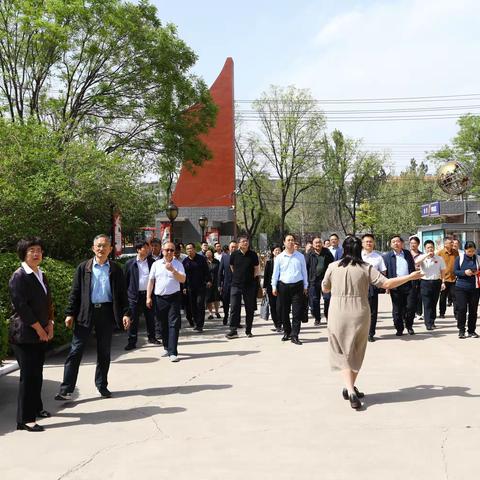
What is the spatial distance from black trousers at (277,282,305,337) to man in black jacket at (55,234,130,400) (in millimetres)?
3954

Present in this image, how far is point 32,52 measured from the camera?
15617mm

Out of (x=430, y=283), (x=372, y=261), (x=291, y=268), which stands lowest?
(x=430, y=283)

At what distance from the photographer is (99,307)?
645 cm

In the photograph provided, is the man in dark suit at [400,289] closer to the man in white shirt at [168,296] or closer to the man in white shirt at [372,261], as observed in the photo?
the man in white shirt at [372,261]

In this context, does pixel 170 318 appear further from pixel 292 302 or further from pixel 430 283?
pixel 430 283

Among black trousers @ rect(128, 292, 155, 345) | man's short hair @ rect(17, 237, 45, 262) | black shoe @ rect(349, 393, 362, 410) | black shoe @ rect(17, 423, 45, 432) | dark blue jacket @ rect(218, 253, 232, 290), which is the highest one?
man's short hair @ rect(17, 237, 45, 262)

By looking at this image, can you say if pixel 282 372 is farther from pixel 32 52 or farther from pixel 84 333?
pixel 32 52

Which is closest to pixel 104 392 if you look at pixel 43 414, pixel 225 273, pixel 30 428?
pixel 43 414

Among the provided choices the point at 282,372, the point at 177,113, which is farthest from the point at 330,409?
the point at 177,113

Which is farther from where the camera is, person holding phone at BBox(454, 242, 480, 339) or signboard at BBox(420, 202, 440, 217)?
signboard at BBox(420, 202, 440, 217)

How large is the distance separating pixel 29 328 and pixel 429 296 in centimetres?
797

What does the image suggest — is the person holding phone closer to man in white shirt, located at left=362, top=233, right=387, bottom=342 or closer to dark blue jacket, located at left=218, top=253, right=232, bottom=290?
man in white shirt, located at left=362, top=233, right=387, bottom=342

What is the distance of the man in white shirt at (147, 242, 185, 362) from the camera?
8.41m

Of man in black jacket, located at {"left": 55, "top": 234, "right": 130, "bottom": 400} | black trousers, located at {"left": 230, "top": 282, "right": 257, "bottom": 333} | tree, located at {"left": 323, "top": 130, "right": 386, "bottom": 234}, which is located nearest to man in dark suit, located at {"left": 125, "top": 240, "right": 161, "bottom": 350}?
black trousers, located at {"left": 230, "top": 282, "right": 257, "bottom": 333}
